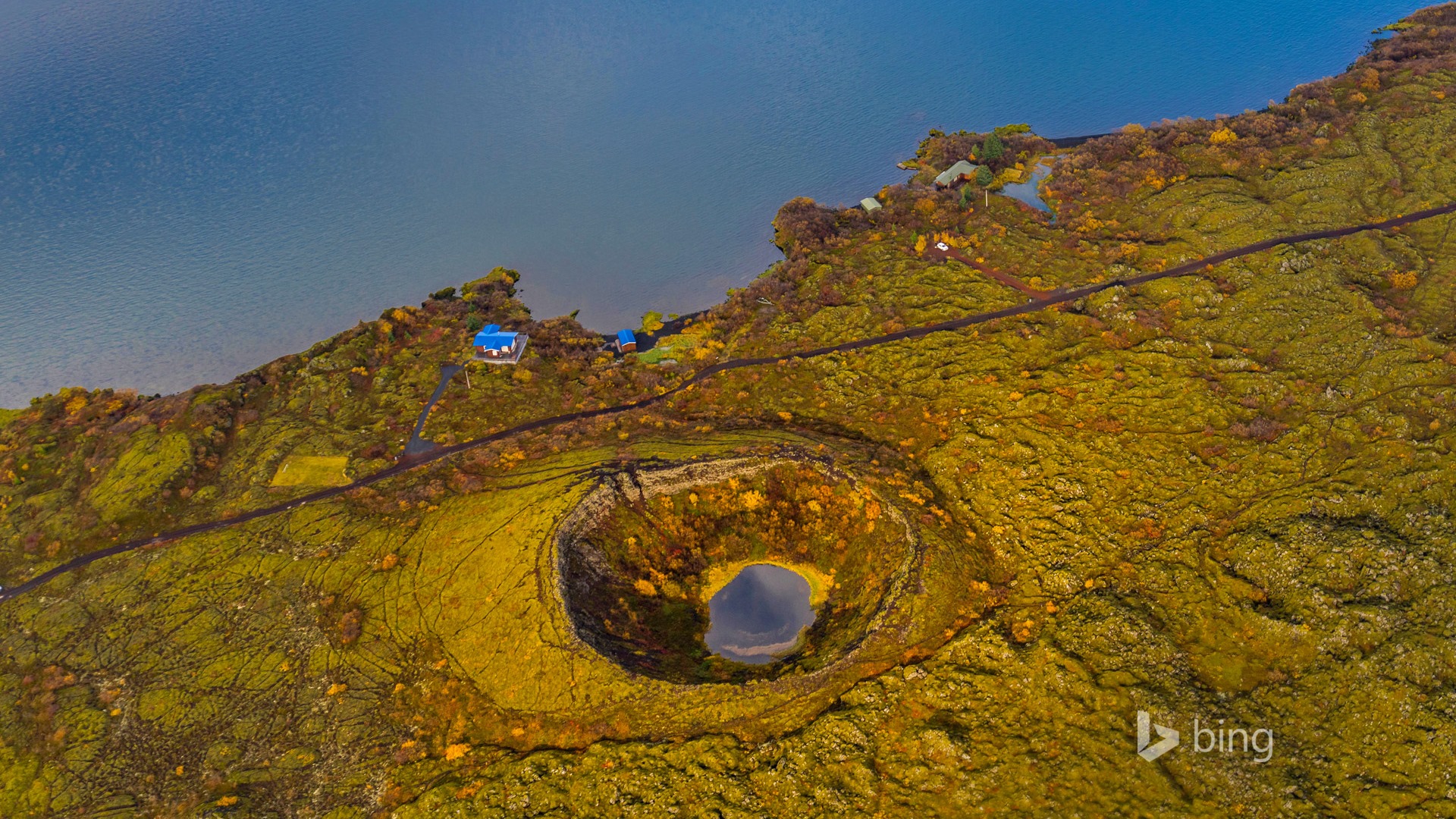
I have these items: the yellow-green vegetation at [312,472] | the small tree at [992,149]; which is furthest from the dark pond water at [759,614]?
the small tree at [992,149]

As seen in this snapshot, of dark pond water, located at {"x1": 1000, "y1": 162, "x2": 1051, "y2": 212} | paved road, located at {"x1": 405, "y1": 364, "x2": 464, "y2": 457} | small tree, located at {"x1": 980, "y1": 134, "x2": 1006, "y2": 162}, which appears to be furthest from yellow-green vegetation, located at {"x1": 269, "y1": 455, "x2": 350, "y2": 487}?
small tree, located at {"x1": 980, "y1": 134, "x2": 1006, "y2": 162}

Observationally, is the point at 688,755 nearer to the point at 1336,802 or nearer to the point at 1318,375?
the point at 1336,802

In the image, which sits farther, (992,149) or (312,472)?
(992,149)

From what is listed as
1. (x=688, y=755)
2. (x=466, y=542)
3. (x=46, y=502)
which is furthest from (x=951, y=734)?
(x=46, y=502)

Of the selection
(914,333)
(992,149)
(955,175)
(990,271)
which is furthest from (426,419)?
(992,149)

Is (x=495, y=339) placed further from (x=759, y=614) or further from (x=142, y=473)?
(x=759, y=614)

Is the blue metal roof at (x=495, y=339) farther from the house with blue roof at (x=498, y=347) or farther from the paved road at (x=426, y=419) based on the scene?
the paved road at (x=426, y=419)

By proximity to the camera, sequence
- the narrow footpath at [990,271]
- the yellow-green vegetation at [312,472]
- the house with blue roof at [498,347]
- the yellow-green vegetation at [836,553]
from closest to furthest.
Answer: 1. the yellow-green vegetation at [836,553]
2. the yellow-green vegetation at [312,472]
3. the narrow footpath at [990,271]
4. the house with blue roof at [498,347]
